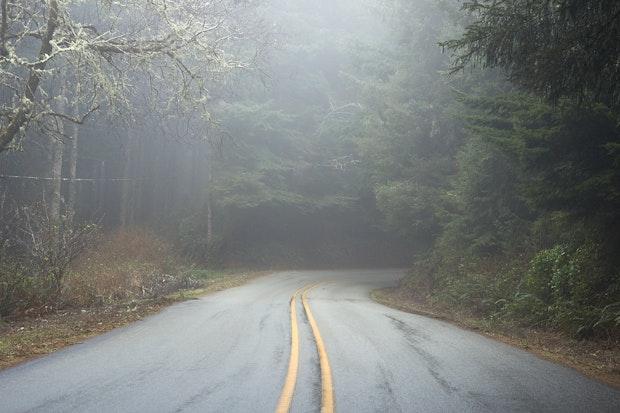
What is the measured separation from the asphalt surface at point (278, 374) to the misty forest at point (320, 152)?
344 centimetres

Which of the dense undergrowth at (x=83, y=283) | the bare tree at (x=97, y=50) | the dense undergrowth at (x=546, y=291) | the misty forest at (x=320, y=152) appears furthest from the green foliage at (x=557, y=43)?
the dense undergrowth at (x=83, y=283)

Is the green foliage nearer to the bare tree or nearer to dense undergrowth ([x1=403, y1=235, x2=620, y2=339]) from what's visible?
dense undergrowth ([x1=403, y1=235, x2=620, y2=339])

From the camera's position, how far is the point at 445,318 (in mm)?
13406

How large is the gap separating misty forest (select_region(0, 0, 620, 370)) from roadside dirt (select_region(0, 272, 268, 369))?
79cm

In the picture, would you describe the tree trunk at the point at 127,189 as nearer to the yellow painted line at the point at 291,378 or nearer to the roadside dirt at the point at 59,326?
the roadside dirt at the point at 59,326

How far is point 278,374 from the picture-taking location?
633 centimetres

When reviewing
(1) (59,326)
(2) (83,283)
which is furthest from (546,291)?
(2) (83,283)

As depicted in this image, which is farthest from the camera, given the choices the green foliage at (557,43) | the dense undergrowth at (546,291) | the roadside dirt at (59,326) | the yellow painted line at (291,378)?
the dense undergrowth at (546,291)

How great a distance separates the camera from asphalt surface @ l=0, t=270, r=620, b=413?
5191 mm

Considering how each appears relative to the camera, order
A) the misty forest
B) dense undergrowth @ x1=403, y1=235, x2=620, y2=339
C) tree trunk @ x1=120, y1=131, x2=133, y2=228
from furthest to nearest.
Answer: tree trunk @ x1=120, y1=131, x2=133, y2=228
dense undergrowth @ x1=403, y1=235, x2=620, y2=339
the misty forest

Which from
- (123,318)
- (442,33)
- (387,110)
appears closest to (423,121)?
(387,110)

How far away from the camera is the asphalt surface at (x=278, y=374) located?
5.19 meters

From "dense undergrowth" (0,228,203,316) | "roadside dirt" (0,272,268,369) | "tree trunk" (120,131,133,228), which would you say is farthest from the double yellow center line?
"tree trunk" (120,131,133,228)

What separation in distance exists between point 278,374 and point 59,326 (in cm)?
564
